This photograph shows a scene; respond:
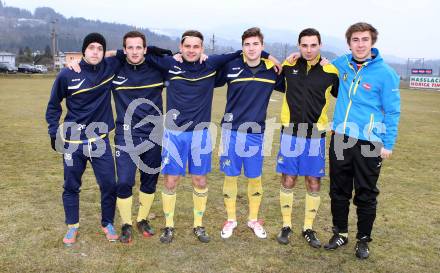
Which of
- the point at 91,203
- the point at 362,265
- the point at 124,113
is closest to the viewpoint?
the point at 362,265

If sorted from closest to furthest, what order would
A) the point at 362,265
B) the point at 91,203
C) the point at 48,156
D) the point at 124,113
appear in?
the point at 362,265
the point at 124,113
the point at 91,203
the point at 48,156

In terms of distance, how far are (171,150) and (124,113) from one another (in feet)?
2.50

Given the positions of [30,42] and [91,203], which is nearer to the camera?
[91,203]

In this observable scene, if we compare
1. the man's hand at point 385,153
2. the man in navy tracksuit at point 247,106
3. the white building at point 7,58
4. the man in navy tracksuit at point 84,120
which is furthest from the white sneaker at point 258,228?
the white building at point 7,58

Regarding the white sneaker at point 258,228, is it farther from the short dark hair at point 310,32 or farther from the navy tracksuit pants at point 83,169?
the short dark hair at point 310,32

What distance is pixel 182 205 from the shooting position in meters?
6.59

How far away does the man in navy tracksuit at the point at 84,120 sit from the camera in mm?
4922

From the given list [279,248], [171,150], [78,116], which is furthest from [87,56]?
[279,248]

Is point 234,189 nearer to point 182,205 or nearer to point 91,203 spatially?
point 182,205

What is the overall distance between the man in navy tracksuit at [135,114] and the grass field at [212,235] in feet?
2.22

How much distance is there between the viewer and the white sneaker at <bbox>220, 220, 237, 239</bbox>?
542 cm

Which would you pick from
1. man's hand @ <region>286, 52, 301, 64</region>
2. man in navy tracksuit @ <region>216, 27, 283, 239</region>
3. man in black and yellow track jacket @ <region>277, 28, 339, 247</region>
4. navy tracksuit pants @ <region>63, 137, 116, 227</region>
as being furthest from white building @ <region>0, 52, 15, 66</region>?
man in black and yellow track jacket @ <region>277, 28, 339, 247</region>

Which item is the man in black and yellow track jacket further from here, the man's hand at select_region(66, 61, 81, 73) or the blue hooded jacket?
the man's hand at select_region(66, 61, 81, 73)

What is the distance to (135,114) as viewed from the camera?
511cm
